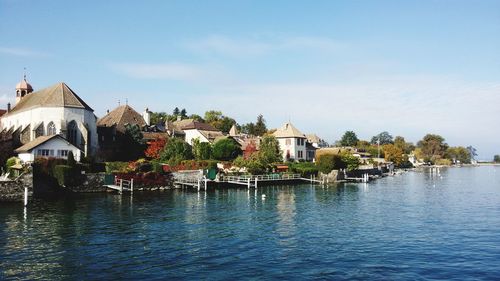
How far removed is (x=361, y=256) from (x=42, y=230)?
80.0ft

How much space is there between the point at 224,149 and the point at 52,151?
37.4m

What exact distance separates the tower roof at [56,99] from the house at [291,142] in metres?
48.8

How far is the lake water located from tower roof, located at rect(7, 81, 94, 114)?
93.3ft

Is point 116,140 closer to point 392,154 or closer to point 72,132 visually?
point 72,132

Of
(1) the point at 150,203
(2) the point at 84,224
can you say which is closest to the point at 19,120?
(1) the point at 150,203

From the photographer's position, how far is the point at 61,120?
74.1 metres

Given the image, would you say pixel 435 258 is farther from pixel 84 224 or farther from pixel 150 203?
pixel 150 203

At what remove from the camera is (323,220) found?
39.5m

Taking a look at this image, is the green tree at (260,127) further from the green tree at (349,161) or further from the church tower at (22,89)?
the church tower at (22,89)

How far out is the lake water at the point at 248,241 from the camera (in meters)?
23.1

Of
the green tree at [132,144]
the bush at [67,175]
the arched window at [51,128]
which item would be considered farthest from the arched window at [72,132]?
the bush at [67,175]

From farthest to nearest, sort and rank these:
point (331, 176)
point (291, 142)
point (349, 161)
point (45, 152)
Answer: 1. point (291, 142)
2. point (349, 161)
3. point (331, 176)
4. point (45, 152)

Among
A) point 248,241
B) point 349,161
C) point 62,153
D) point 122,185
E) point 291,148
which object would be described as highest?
point 291,148

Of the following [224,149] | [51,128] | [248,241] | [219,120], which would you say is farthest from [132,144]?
[219,120]
